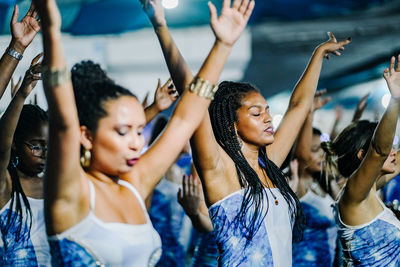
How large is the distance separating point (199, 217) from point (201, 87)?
6.21ft

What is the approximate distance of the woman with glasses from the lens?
260 cm

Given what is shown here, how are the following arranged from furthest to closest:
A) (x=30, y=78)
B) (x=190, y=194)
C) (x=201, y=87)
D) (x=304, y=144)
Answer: (x=304, y=144) < (x=190, y=194) < (x=30, y=78) < (x=201, y=87)

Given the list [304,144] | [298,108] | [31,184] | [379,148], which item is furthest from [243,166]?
[304,144]

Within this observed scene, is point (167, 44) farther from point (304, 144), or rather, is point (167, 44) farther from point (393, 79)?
point (304, 144)

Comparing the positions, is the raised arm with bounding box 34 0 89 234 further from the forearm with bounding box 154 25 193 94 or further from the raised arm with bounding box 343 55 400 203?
the raised arm with bounding box 343 55 400 203

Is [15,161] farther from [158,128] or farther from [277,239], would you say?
[158,128]

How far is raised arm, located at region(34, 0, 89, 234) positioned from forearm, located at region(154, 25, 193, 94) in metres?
0.47

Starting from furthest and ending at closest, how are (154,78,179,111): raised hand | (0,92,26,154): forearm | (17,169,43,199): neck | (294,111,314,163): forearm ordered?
1. (294,111,314,163): forearm
2. (154,78,179,111): raised hand
3. (17,169,43,199): neck
4. (0,92,26,154): forearm

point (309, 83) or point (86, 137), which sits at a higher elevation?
point (309, 83)

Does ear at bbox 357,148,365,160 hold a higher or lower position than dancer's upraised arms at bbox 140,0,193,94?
lower

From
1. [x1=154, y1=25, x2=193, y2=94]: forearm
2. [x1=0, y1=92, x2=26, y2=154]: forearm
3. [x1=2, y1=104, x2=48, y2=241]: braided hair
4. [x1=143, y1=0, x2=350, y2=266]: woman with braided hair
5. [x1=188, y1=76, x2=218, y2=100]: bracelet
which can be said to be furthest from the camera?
[x1=2, y1=104, x2=48, y2=241]: braided hair

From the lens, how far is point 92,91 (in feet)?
5.31

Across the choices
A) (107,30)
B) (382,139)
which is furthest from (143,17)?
(382,139)

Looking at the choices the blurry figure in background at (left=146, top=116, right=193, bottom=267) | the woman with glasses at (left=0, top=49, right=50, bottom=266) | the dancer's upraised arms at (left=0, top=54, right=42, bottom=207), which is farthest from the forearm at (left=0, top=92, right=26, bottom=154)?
the blurry figure in background at (left=146, top=116, right=193, bottom=267)
